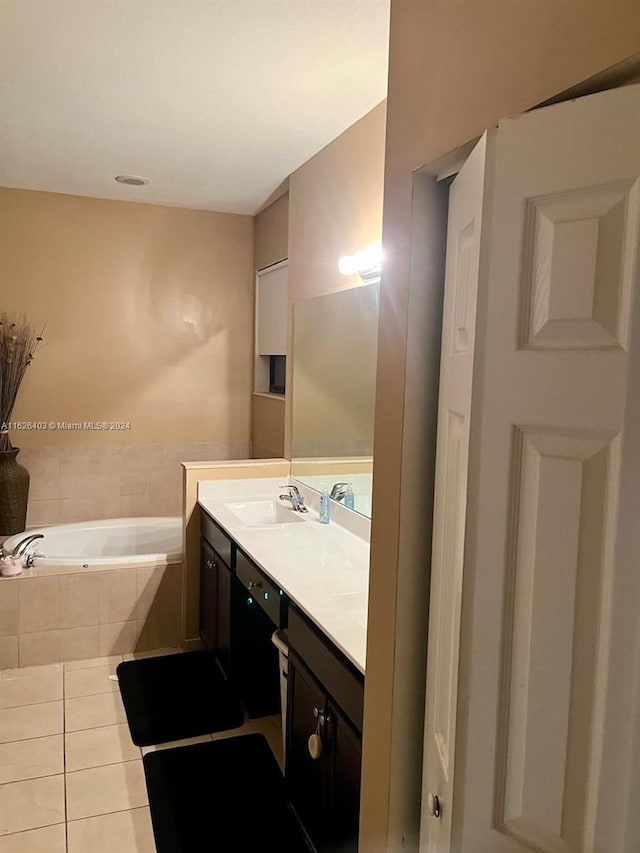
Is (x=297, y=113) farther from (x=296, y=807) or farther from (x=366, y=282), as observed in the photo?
(x=296, y=807)

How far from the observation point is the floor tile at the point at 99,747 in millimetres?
2451

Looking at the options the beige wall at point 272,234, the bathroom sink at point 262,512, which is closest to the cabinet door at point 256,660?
the bathroom sink at point 262,512

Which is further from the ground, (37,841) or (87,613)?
(87,613)

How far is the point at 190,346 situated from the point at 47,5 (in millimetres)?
2611

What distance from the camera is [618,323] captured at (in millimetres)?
783

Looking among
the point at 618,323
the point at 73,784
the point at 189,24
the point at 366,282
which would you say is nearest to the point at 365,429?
the point at 366,282

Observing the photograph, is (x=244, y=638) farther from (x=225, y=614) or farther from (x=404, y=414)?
(x=404, y=414)

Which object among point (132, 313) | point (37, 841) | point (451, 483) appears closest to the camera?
point (451, 483)

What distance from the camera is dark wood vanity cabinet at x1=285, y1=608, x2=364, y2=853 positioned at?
1588 mm

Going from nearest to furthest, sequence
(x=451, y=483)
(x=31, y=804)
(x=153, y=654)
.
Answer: (x=451, y=483) < (x=31, y=804) < (x=153, y=654)

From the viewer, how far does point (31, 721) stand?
271cm

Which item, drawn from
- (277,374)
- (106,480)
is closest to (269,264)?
(277,374)

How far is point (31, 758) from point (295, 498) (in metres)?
1.52

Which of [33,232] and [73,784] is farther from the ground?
[33,232]
